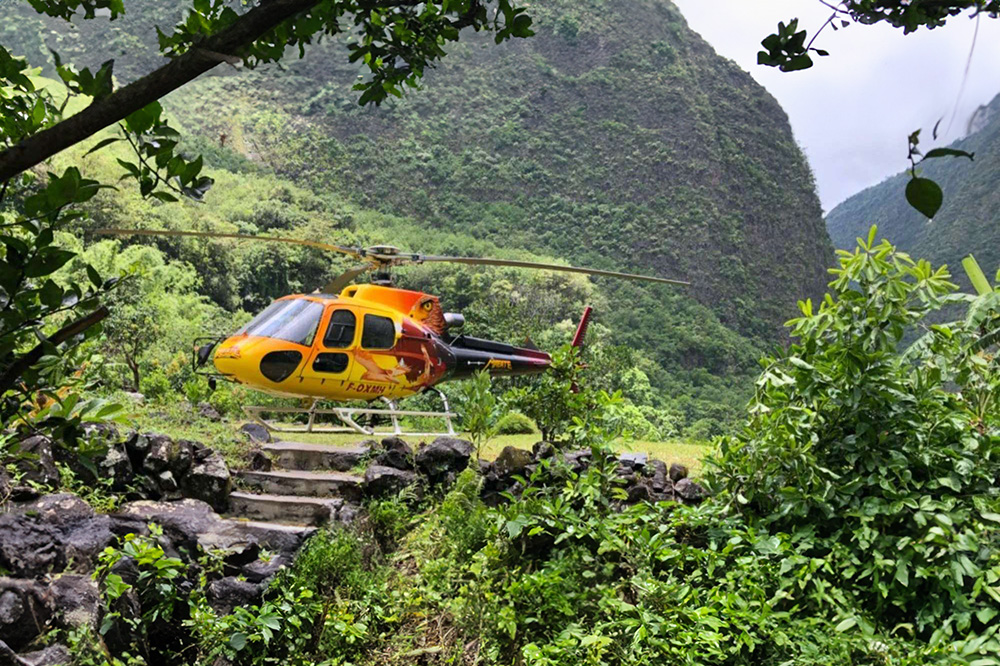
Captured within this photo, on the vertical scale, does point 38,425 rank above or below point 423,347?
above

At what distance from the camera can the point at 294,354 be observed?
6.29 m

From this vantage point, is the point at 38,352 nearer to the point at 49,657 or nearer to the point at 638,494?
the point at 49,657

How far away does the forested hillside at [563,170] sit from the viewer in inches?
1216

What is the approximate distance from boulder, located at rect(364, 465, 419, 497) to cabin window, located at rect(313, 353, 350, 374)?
1092mm

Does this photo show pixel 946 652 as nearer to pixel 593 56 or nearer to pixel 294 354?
pixel 294 354

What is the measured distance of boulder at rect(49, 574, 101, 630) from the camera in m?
3.62

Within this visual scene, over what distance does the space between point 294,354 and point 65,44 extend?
112 ft

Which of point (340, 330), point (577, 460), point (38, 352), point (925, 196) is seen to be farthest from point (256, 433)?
point (925, 196)

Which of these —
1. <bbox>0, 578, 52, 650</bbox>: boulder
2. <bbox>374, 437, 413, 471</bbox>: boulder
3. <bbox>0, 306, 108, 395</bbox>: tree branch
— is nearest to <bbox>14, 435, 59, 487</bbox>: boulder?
<bbox>0, 578, 52, 650</bbox>: boulder

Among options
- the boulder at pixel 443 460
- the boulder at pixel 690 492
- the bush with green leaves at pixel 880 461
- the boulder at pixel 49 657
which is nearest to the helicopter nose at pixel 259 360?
the boulder at pixel 443 460

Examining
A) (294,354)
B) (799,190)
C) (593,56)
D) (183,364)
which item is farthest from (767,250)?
(294,354)

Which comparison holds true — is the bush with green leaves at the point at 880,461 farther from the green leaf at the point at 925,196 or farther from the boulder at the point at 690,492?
the green leaf at the point at 925,196

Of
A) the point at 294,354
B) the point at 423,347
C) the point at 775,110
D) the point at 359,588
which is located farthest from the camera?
the point at 775,110

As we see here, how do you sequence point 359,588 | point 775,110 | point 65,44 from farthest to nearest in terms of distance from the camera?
point 775,110, point 65,44, point 359,588
